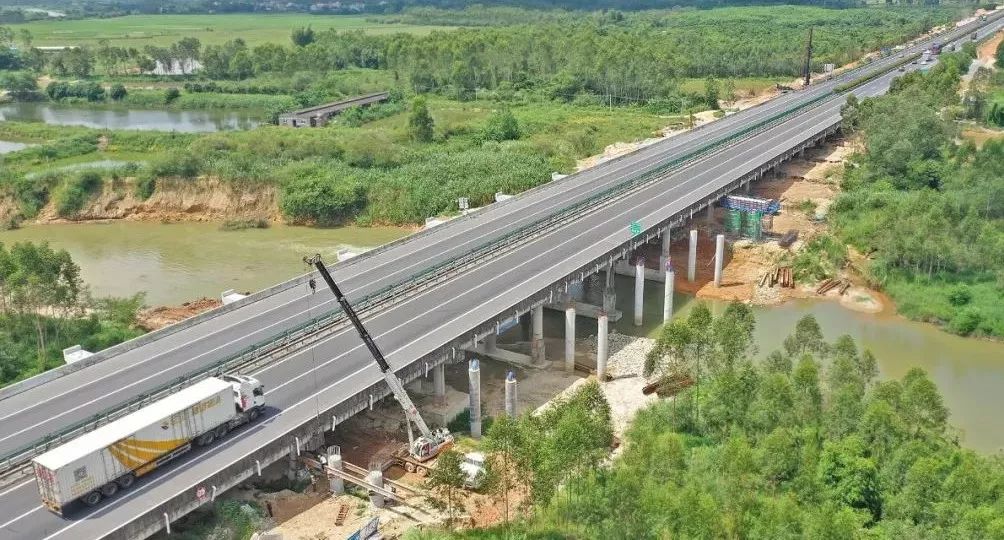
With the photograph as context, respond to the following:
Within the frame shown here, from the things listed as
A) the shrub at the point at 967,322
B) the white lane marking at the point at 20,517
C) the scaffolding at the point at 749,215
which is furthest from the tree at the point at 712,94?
the white lane marking at the point at 20,517

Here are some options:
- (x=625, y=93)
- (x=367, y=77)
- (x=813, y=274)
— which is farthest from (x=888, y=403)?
(x=367, y=77)

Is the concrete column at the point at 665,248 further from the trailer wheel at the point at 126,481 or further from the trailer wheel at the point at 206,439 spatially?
the trailer wheel at the point at 126,481

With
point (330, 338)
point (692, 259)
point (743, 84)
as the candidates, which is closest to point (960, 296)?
point (692, 259)

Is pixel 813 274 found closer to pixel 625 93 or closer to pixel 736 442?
pixel 736 442

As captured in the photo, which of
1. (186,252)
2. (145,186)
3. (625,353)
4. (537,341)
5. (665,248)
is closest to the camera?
(537,341)

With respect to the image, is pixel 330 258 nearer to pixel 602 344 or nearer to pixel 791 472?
pixel 602 344

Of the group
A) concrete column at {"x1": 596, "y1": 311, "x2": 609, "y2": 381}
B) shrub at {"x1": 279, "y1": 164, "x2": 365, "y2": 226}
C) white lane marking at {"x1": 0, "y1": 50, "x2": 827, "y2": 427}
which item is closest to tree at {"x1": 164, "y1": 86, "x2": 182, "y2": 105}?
shrub at {"x1": 279, "y1": 164, "x2": 365, "y2": 226}
